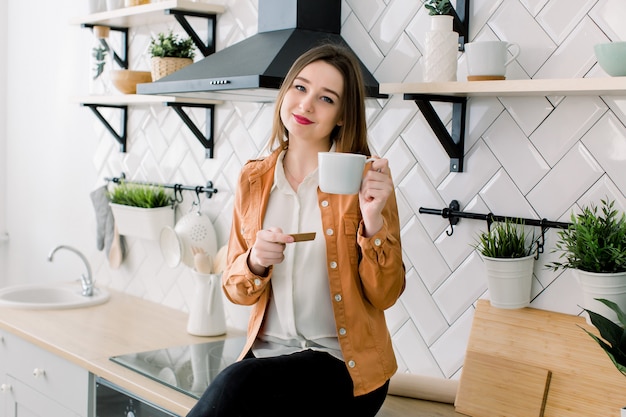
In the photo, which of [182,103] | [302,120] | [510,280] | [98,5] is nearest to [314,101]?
[302,120]

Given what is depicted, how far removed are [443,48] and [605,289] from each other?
2.22 ft

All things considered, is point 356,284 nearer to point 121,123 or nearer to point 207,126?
point 207,126

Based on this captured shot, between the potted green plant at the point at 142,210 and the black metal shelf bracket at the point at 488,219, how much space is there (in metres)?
1.19

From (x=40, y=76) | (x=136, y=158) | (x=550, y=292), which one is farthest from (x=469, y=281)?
(x=40, y=76)

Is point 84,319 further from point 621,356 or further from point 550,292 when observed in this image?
point 621,356

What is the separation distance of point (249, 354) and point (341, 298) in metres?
0.27

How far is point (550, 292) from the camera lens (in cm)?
188

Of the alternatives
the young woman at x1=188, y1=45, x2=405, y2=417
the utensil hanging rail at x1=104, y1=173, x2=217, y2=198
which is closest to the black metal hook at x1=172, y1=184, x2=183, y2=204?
the utensil hanging rail at x1=104, y1=173, x2=217, y2=198

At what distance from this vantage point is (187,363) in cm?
229

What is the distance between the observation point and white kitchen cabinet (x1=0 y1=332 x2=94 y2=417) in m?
2.39

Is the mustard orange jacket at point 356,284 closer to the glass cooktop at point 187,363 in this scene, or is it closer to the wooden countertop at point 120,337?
the wooden countertop at point 120,337

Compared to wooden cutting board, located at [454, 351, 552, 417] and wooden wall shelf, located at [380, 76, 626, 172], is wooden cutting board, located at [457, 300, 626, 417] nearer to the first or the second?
wooden cutting board, located at [454, 351, 552, 417]

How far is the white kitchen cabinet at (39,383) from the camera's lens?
239 centimetres

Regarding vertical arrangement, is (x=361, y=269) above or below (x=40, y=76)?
below
